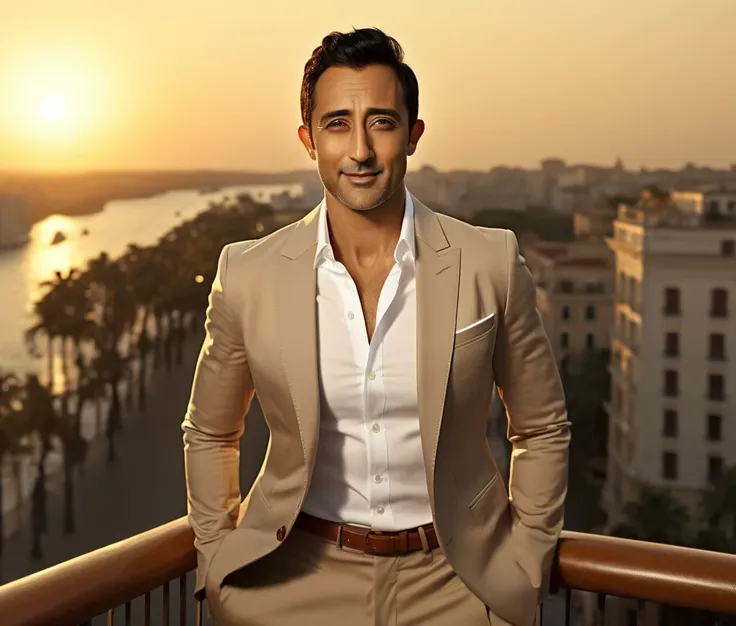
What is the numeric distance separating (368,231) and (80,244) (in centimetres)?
1624

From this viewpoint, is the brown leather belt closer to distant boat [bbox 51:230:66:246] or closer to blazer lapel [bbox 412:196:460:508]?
blazer lapel [bbox 412:196:460:508]

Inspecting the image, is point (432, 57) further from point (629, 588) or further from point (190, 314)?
point (629, 588)

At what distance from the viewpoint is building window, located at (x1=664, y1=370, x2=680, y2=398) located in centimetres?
2341

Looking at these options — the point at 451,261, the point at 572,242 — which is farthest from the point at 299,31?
the point at 451,261

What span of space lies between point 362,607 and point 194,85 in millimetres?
16604

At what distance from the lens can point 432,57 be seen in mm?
18906

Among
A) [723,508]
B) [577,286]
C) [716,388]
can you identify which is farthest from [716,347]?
[723,508]

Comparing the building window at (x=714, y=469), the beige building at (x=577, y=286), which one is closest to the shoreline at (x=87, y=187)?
the beige building at (x=577, y=286)

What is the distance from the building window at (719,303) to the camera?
920 inches

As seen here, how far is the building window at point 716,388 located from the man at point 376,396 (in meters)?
22.6

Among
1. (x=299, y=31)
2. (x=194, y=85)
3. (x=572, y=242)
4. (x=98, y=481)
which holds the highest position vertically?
(x=299, y=31)

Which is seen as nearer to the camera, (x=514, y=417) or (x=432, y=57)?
(x=514, y=417)

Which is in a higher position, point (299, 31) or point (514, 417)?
point (299, 31)

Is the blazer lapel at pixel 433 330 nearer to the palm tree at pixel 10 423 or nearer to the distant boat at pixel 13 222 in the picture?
the distant boat at pixel 13 222
